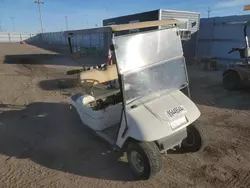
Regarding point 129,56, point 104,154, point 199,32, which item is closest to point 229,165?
point 104,154

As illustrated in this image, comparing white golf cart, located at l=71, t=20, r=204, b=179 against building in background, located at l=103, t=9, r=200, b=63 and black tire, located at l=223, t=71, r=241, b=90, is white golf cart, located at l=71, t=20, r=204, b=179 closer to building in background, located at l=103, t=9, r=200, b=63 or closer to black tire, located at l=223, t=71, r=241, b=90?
black tire, located at l=223, t=71, r=241, b=90

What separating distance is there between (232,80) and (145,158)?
21.1 feet

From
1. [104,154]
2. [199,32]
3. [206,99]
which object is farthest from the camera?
[199,32]

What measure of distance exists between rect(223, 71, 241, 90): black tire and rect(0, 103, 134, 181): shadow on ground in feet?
18.8

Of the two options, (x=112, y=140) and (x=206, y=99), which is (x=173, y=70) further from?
(x=206, y=99)

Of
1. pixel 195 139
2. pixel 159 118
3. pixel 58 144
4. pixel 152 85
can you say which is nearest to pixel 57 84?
pixel 58 144

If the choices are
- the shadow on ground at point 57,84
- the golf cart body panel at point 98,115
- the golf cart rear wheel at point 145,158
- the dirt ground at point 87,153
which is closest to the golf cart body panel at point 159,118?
the golf cart rear wheel at point 145,158

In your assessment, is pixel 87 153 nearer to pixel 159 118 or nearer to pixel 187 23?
pixel 159 118

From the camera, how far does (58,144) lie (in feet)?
15.3

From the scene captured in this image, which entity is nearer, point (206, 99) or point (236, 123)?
point (236, 123)

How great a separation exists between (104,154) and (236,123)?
130 inches

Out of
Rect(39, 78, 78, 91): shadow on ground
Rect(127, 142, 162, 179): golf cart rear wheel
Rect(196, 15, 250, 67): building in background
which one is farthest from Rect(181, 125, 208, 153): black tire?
Rect(196, 15, 250, 67): building in background

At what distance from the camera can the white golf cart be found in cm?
321

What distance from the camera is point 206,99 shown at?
735 centimetres
